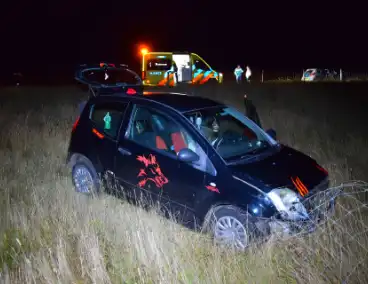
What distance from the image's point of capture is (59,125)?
33.1 ft

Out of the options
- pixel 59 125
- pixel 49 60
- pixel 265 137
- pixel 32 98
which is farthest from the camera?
pixel 49 60

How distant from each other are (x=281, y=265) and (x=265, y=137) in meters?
1.90

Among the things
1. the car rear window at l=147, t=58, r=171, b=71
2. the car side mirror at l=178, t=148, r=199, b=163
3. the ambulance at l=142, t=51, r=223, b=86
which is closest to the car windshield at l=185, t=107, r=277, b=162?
the car side mirror at l=178, t=148, r=199, b=163

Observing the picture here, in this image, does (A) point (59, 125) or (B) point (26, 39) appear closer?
(A) point (59, 125)

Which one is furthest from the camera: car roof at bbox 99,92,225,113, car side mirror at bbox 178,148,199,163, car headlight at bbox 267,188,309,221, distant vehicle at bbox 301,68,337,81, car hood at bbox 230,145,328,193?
distant vehicle at bbox 301,68,337,81

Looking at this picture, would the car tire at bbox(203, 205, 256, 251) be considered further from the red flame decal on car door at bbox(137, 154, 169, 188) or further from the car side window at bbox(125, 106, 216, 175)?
the red flame decal on car door at bbox(137, 154, 169, 188)

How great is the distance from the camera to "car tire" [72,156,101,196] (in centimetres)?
531

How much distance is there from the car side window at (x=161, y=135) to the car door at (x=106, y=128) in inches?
8.8

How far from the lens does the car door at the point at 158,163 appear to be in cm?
421

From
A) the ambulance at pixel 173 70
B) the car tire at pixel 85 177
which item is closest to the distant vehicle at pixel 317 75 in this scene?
the ambulance at pixel 173 70

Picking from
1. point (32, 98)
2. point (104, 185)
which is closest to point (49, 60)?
point (32, 98)

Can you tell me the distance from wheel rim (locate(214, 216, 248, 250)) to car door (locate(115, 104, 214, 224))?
394 millimetres

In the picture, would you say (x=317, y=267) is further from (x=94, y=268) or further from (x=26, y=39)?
(x=26, y=39)

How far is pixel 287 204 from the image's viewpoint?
149 inches
